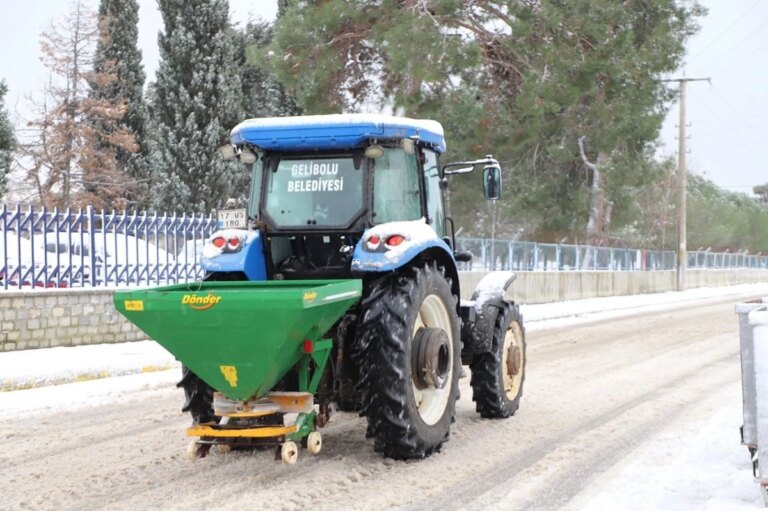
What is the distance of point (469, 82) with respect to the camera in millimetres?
25578

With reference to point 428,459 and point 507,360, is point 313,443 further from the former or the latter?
point 507,360

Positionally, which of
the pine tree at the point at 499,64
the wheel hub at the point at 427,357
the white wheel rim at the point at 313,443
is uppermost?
the pine tree at the point at 499,64

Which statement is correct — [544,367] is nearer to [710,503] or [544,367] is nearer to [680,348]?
[680,348]

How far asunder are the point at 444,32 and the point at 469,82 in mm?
2472

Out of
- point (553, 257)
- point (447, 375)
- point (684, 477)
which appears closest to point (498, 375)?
point (447, 375)

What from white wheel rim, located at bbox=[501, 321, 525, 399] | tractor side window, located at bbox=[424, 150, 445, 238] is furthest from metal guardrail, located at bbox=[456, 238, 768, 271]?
tractor side window, located at bbox=[424, 150, 445, 238]

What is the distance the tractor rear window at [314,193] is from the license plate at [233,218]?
35cm

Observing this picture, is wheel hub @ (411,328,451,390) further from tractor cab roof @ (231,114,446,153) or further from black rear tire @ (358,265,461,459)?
tractor cab roof @ (231,114,446,153)

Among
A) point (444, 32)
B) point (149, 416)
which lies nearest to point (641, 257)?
point (444, 32)

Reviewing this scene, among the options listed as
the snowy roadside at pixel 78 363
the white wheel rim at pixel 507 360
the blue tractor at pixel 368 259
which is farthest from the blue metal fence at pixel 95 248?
the white wheel rim at pixel 507 360

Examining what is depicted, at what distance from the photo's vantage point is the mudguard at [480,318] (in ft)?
24.3

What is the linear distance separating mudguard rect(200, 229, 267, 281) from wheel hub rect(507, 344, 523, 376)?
245 cm

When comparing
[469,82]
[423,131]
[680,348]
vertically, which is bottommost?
[680,348]

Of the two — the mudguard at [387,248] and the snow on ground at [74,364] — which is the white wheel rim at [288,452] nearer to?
the mudguard at [387,248]
